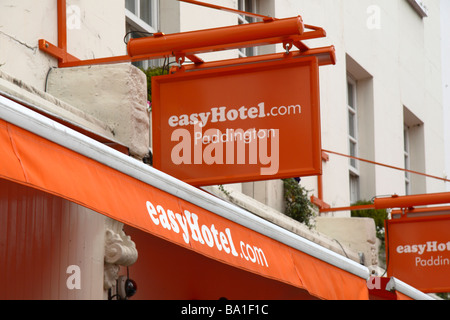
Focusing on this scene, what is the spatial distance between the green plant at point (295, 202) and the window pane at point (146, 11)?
2670mm

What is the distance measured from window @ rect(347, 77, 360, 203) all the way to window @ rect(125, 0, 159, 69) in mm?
5672

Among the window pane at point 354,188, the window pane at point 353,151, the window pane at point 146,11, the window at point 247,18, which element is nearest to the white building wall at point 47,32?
the window pane at point 146,11

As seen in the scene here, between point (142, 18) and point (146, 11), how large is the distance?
0.17m

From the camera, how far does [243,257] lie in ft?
23.6

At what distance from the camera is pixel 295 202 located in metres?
12.5

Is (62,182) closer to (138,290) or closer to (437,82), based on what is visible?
(138,290)

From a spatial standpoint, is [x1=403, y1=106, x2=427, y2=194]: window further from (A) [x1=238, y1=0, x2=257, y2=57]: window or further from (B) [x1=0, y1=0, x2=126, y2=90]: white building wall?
(B) [x1=0, y1=0, x2=126, y2=90]: white building wall

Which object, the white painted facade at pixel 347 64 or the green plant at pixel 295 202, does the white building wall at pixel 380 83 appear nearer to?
A: the white painted facade at pixel 347 64

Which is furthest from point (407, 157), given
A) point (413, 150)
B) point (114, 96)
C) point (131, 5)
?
point (114, 96)

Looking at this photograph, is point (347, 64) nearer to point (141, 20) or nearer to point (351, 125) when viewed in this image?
point (351, 125)

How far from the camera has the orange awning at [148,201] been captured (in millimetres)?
5414

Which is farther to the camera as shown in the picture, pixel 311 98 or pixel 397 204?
pixel 397 204
